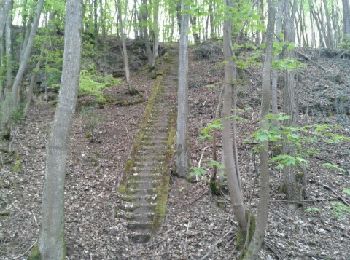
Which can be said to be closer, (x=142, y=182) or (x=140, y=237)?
(x=140, y=237)

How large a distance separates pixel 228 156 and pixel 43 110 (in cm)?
1182

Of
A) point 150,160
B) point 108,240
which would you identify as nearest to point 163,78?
point 150,160

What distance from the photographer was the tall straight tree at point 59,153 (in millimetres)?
6012

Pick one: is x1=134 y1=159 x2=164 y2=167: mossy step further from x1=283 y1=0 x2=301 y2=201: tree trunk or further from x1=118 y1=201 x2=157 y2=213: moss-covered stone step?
x1=283 y1=0 x2=301 y2=201: tree trunk

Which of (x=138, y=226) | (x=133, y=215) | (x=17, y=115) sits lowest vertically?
(x=138, y=226)

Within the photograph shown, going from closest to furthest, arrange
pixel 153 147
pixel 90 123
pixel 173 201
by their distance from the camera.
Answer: pixel 173 201
pixel 153 147
pixel 90 123

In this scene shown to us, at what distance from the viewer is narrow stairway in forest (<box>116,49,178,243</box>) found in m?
8.59

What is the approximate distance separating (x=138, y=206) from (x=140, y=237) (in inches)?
45.4

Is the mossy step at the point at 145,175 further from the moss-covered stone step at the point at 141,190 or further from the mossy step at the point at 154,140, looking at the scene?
the mossy step at the point at 154,140

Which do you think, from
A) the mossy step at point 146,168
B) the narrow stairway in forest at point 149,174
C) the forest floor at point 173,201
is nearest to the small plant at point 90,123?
the forest floor at point 173,201

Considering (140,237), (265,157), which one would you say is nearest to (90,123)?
(140,237)

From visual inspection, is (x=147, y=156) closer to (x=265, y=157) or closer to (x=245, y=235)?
(x=245, y=235)

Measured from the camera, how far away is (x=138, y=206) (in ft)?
29.9

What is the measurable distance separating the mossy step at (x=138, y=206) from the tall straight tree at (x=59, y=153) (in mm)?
2867
